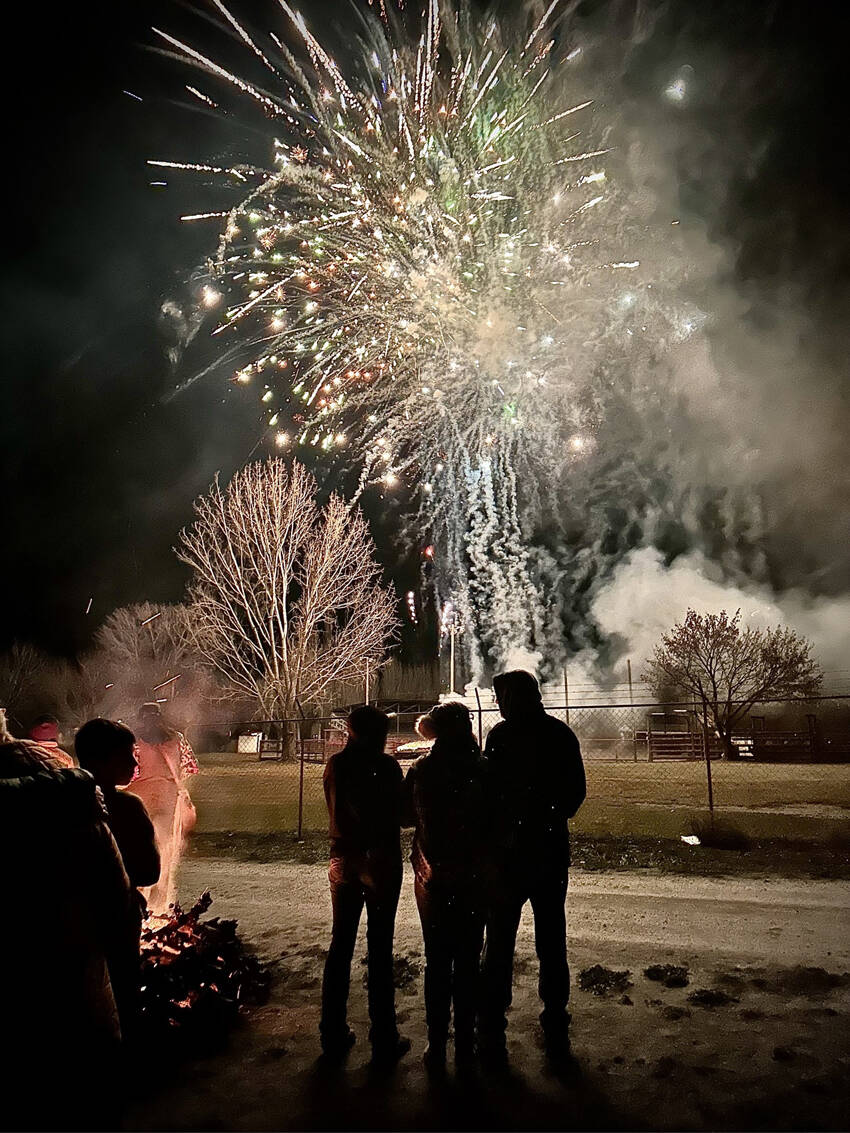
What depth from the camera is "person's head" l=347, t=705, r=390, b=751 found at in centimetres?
393

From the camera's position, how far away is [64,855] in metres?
1.88

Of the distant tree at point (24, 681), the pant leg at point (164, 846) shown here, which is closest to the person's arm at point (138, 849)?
the pant leg at point (164, 846)

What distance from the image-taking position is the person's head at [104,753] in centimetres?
304

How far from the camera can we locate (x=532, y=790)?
3.81m

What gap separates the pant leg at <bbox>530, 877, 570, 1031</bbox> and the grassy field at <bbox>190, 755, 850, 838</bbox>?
701 centimetres

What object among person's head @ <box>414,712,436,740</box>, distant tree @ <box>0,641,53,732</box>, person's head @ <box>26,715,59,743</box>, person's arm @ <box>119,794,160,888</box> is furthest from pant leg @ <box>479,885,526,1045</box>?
distant tree @ <box>0,641,53,732</box>

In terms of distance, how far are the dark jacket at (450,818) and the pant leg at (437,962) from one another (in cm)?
12

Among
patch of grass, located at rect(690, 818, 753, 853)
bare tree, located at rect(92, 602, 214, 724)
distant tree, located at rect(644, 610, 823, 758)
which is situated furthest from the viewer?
bare tree, located at rect(92, 602, 214, 724)

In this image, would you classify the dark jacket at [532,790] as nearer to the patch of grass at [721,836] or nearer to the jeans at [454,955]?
the jeans at [454,955]

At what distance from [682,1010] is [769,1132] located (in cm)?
127

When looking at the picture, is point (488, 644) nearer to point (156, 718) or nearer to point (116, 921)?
point (156, 718)

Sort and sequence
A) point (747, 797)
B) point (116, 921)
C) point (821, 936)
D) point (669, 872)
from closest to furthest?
point (116, 921) < point (821, 936) < point (669, 872) < point (747, 797)

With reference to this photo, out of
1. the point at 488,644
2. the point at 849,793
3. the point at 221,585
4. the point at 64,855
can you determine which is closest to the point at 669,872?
the point at 64,855

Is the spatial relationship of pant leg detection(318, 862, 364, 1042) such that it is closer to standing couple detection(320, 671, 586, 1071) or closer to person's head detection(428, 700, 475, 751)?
standing couple detection(320, 671, 586, 1071)
